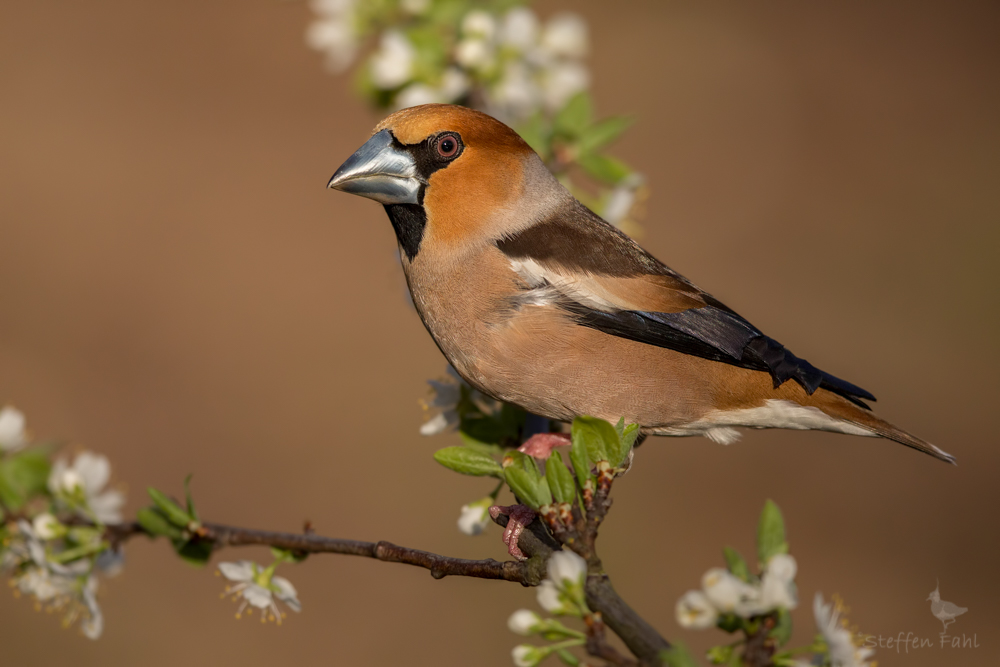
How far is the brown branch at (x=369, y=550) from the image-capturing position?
1.94 meters

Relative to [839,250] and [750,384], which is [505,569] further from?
[839,250]

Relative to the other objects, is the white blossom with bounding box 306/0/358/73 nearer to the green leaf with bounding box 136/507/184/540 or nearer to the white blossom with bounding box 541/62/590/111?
the white blossom with bounding box 541/62/590/111

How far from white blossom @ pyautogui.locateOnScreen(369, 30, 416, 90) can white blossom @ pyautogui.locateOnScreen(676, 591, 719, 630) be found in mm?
2456

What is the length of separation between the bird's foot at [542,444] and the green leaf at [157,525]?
1070 mm

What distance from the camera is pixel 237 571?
7.83 feet

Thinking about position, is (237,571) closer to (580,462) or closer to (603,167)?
(580,462)

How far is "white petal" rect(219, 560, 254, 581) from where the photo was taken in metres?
2.36

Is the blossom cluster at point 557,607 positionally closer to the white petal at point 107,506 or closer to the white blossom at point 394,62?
the white petal at point 107,506

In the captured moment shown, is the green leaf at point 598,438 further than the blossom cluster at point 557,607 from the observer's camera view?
Yes

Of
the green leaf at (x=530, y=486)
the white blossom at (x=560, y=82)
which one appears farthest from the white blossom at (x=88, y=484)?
the white blossom at (x=560, y=82)

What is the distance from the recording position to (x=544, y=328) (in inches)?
110

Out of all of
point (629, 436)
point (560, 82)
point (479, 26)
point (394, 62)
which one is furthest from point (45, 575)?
point (560, 82)

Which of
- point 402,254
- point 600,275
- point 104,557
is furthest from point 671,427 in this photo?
point 104,557

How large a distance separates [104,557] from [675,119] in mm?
8547
